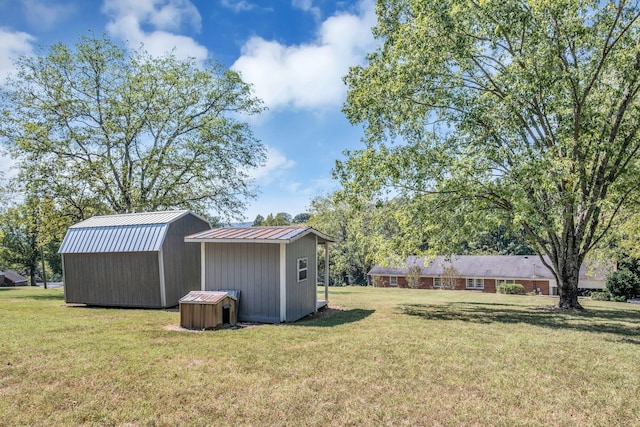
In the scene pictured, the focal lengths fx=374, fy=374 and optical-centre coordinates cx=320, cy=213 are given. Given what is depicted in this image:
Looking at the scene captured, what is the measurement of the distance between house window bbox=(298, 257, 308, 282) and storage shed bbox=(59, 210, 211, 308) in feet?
14.7

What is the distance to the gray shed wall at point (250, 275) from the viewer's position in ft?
31.3

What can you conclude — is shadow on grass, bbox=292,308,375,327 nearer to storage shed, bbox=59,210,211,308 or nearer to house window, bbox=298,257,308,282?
house window, bbox=298,257,308,282

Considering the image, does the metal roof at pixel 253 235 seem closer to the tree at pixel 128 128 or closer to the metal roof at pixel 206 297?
the metal roof at pixel 206 297

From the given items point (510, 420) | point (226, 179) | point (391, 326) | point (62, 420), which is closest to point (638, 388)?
point (510, 420)

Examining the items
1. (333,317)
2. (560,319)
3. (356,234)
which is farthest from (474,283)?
(333,317)

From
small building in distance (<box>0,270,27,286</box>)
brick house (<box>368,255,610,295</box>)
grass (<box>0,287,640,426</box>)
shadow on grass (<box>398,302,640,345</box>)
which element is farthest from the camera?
small building in distance (<box>0,270,27,286</box>)

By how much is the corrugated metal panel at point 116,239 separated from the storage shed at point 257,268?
2570mm

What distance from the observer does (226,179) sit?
21.1 meters

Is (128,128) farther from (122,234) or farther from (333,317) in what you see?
(333,317)

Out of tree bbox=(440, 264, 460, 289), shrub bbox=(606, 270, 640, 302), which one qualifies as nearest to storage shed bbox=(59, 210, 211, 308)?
Result: shrub bbox=(606, 270, 640, 302)

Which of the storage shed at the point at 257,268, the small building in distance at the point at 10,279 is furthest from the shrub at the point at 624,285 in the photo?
the small building in distance at the point at 10,279

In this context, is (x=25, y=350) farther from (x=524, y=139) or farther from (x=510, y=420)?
(x=524, y=139)

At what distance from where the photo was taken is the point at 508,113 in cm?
1066

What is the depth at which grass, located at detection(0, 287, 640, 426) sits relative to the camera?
3.95 metres
